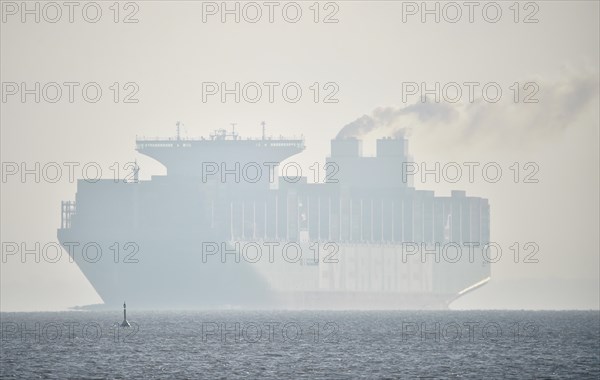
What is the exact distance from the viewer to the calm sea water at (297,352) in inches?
3243

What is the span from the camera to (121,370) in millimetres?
83062

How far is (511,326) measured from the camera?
162750mm

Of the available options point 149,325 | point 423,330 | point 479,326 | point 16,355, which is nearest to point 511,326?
point 479,326

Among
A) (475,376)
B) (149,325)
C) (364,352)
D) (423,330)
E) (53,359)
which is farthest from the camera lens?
(149,325)

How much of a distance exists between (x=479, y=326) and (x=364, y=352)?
212 feet

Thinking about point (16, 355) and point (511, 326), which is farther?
point (511, 326)

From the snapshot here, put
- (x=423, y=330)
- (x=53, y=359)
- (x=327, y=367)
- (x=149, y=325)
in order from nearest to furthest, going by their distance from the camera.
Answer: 1. (x=327, y=367)
2. (x=53, y=359)
3. (x=423, y=330)
4. (x=149, y=325)

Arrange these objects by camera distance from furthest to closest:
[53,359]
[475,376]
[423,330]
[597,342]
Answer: [423,330] → [597,342] → [53,359] → [475,376]

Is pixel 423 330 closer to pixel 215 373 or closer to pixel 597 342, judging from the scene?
pixel 597 342

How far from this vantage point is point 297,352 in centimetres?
10069

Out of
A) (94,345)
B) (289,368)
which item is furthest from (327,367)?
(94,345)

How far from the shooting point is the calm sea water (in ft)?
270

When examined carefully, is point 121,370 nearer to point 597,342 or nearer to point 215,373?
point 215,373

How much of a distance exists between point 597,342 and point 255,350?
29711 millimetres
